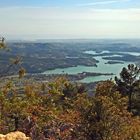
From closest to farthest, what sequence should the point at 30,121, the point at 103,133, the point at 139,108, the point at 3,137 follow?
the point at 3,137 → the point at 103,133 → the point at 30,121 → the point at 139,108

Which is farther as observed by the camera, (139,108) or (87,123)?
(139,108)

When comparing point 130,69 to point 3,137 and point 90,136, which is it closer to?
point 90,136

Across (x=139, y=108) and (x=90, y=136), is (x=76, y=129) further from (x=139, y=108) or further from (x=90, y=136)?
(x=139, y=108)

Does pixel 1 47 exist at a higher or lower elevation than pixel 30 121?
higher

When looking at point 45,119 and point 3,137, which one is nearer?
point 3,137

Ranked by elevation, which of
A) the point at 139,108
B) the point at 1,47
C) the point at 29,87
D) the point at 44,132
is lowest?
the point at 139,108

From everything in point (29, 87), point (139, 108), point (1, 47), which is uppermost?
point (1, 47)

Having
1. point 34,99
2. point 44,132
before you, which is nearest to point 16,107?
point 34,99

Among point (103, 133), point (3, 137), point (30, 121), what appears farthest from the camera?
point (30, 121)

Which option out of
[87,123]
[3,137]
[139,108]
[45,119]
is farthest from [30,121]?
[139,108]
